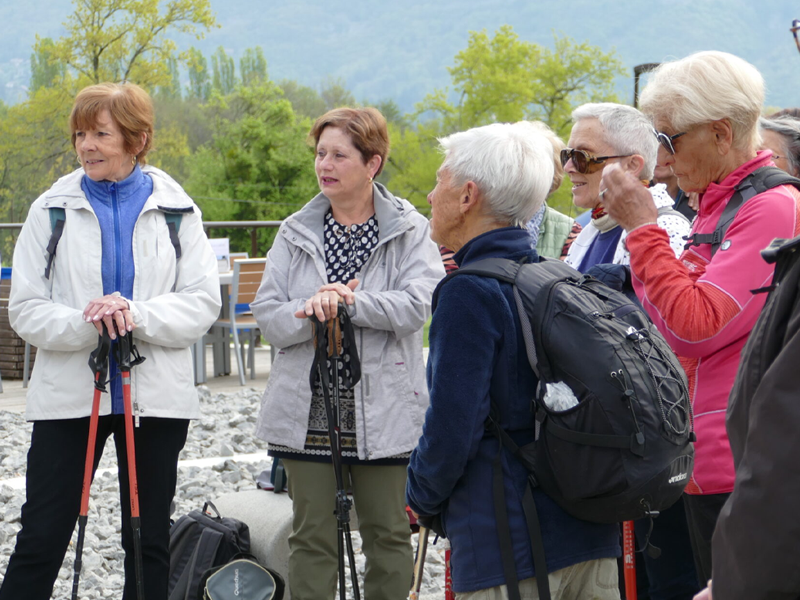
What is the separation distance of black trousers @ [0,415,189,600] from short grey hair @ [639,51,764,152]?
1.93 m

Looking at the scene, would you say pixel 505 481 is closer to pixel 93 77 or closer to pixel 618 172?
pixel 618 172

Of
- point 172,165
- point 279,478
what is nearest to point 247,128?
point 172,165

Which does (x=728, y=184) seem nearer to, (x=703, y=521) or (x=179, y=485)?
(x=703, y=521)

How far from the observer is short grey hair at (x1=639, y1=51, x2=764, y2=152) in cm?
219

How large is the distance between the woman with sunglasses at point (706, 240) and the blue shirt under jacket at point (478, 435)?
1.25ft

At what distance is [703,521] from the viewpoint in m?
2.19

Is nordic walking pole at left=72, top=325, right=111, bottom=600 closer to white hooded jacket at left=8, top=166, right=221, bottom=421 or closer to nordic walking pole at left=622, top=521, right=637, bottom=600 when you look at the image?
white hooded jacket at left=8, top=166, right=221, bottom=421

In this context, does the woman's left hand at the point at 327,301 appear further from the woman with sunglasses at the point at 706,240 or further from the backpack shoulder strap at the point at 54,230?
the woman with sunglasses at the point at 706,240

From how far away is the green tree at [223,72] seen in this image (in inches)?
3814

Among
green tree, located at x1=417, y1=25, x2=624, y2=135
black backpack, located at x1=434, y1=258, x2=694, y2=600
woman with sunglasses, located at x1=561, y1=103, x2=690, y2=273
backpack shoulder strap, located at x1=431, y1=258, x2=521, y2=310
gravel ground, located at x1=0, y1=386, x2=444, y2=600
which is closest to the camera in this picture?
black backpack, located at x1=434, y1=258, x2=694, y2=600

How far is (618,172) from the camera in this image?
2.21 m

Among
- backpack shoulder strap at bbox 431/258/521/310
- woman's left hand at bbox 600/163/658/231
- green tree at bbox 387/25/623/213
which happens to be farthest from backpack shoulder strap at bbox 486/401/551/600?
green tree at bbox 387/25/623/213

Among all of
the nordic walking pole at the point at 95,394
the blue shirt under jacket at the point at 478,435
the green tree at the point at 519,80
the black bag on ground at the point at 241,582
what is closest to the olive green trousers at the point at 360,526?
the black bag on ground at the point at 241,582

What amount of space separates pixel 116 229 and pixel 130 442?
0.74 m
